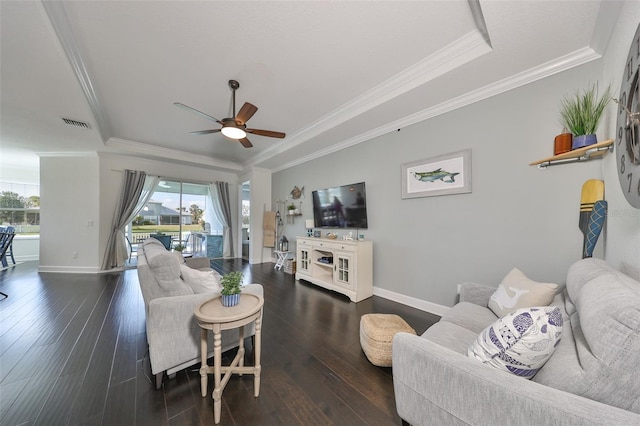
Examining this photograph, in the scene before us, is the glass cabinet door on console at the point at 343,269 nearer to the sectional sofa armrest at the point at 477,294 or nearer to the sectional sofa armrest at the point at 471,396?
the sectional sofa armrest at the point at 477,294

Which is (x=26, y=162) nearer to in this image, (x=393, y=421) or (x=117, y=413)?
(x=117, y=413)

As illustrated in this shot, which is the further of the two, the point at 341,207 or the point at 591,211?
the point at 341,207

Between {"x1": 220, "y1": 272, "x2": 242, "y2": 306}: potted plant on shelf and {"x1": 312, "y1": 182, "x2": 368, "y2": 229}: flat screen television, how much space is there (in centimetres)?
237

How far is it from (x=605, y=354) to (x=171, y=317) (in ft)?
7.08

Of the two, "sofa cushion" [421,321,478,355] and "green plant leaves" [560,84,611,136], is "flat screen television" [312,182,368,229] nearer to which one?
"sofa cushion" [421,321,478,355]

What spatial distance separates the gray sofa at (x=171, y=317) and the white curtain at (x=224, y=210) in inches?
175

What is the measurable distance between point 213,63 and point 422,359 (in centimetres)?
294

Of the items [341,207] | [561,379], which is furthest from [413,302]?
[561,379]

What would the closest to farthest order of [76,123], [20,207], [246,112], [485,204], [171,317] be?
[171,317] → [485,204] → [246,112] → [76,123] → [20,207]

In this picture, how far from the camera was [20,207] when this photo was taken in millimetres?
5805

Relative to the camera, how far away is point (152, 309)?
146cm

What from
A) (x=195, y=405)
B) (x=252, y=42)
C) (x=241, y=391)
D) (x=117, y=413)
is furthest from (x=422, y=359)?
(x=252, y=42)

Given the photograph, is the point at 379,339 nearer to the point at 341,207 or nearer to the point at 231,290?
the point at 231,290

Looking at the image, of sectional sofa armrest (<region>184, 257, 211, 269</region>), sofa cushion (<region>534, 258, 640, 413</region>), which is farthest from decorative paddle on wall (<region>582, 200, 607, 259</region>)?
sectional sofa armrest (<region>184, 257, 211, 269</region>)
